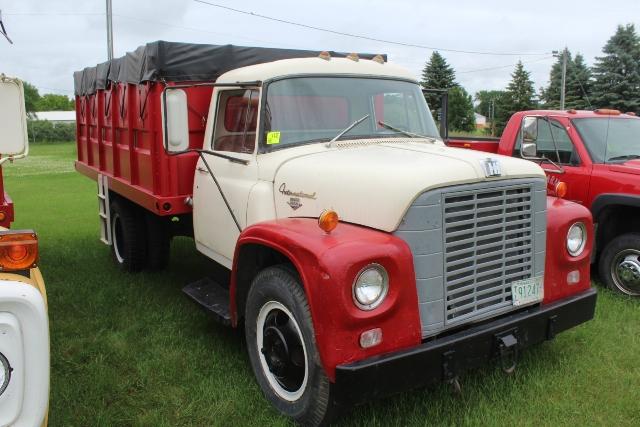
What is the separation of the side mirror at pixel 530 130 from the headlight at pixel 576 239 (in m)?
2.87

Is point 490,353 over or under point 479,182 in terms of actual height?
under

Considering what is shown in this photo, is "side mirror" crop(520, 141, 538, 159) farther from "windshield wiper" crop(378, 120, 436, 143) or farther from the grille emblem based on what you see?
the grille emblem

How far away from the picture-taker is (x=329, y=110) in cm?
430

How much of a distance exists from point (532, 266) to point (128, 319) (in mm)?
3534

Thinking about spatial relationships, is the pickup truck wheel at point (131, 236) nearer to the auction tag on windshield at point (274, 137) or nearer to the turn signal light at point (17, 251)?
the auction tag on windshield at point (274, 137)

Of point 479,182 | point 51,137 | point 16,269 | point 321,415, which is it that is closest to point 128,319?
point 321,415

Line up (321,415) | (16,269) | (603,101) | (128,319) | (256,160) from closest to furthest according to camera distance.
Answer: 1. (16,269)
2. (321,415)
3. (256,160)
4. (128,319)
5. (603,101)

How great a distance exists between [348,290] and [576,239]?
199cm

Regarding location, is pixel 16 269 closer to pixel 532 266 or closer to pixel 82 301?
pixel 532 266

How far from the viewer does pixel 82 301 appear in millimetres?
5832

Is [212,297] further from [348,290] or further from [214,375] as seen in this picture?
[348,290]

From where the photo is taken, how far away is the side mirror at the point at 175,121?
4086 millimetres

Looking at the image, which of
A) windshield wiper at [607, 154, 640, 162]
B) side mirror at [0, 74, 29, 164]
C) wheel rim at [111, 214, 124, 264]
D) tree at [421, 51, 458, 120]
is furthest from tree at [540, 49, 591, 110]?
side mirror at [0, 74, 29, 164]

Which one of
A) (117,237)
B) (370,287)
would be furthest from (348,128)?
(117,237)
